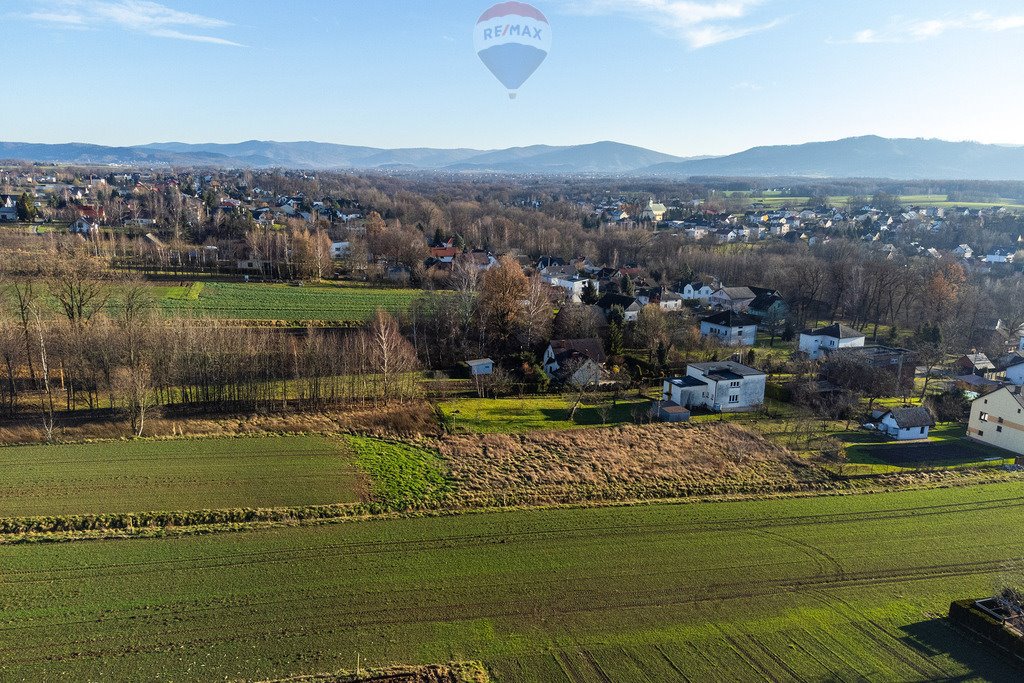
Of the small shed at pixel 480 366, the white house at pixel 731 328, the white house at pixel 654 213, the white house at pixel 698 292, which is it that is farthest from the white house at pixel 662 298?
the white house at pixel 654 213

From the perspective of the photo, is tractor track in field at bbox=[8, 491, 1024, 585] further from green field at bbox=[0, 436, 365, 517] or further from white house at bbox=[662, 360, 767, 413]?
white house at bbox=[662, 360, 767, 413]

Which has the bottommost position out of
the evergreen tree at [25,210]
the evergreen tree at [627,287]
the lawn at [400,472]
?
the lawn at [400,472]

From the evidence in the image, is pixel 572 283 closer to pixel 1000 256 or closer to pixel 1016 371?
pixel 1016 371

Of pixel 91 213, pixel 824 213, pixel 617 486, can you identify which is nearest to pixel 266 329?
pixel 617 486

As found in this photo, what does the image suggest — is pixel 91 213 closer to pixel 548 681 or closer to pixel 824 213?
pixel 548 681

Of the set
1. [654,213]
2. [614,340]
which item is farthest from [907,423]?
[654,213]

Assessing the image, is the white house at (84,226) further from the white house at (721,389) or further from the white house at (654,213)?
the white house at (654,213)

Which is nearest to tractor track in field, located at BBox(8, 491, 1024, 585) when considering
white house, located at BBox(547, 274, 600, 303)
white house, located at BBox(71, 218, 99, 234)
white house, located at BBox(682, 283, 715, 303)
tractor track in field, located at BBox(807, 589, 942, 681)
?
tractor track in field, located at BBox(807, 589, 942, 681)
